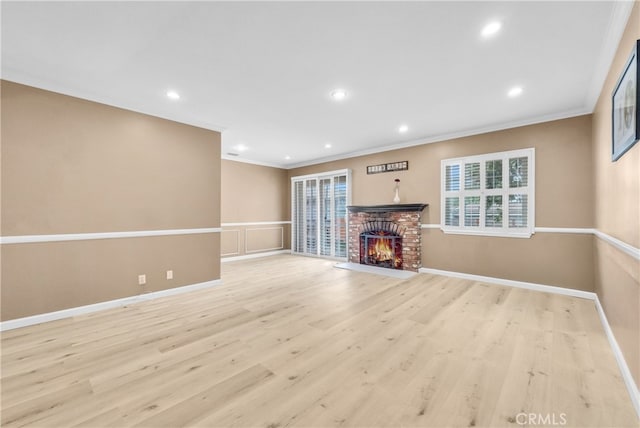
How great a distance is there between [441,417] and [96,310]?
3.79 meters

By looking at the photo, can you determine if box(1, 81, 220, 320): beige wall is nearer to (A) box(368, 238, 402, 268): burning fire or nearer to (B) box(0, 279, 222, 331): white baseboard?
(B) box(0, 279, 222, 331): white baseboard

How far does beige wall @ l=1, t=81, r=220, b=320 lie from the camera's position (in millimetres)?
2766

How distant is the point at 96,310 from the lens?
10.5 feet

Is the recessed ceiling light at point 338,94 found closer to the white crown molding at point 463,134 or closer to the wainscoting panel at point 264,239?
Result: the white crown molding at point 463,134

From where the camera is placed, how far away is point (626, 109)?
1888mm

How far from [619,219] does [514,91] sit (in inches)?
71.0

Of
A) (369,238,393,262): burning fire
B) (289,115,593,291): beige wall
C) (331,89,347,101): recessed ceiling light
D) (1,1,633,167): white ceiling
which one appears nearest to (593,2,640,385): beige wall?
(1,1,633,167): white ceiling

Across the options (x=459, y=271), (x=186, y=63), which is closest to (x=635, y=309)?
(x=459, y=271)

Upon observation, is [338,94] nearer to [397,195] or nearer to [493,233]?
[397,195]

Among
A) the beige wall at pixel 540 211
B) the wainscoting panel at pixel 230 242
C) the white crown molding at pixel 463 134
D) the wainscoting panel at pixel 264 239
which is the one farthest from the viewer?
the wainscoting panel at pixel 264 239

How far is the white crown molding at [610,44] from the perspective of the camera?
1831mm

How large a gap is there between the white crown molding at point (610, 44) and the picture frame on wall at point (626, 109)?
347mm

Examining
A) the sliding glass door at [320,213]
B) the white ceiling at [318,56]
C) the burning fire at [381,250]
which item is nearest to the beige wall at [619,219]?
the white ceiling at [318,56]

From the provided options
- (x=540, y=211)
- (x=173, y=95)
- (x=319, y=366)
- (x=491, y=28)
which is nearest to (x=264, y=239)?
(x=173, y=95)
